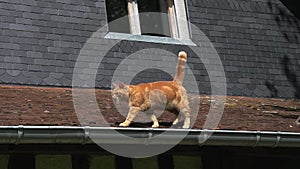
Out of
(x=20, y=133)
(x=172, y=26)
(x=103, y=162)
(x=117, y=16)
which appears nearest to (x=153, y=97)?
(x=103, y=162)

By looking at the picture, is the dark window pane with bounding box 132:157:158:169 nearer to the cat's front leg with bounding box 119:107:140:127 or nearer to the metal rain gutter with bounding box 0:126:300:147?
the cat's front leg with bounding box 119:107:140:127

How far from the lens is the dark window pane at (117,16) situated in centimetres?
935

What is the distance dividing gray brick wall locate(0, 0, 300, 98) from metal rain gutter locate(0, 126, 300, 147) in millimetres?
2374

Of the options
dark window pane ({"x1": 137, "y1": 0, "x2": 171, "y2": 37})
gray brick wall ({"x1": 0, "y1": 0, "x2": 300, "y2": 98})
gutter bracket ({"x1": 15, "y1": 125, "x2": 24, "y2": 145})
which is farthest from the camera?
dark window pane ({"x1": 137, "y1": 0, "x2": 171, "y2": 37})

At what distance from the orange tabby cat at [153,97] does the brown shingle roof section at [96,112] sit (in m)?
0.15

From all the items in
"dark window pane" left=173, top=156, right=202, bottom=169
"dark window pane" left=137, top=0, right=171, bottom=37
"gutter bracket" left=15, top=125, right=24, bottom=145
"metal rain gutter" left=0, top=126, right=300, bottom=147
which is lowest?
"dark window pane" left=173, top=156, right=202, bottom=169

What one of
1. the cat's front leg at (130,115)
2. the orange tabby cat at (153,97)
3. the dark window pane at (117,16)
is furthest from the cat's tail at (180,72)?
the dark window pane at (117,16)

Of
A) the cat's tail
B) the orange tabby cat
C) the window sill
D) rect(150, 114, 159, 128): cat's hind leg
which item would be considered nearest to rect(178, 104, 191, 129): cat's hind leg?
the orange tabby cat

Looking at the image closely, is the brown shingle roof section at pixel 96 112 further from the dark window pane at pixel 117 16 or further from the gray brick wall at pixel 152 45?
the dark window pane at pixel 117 16

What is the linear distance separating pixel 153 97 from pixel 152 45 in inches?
95.6

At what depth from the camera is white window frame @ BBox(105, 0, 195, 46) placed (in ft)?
30.5

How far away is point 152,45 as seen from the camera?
30.6 feet

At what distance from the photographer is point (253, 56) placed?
400 inches

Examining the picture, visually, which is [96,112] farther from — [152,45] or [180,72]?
[152,45]
